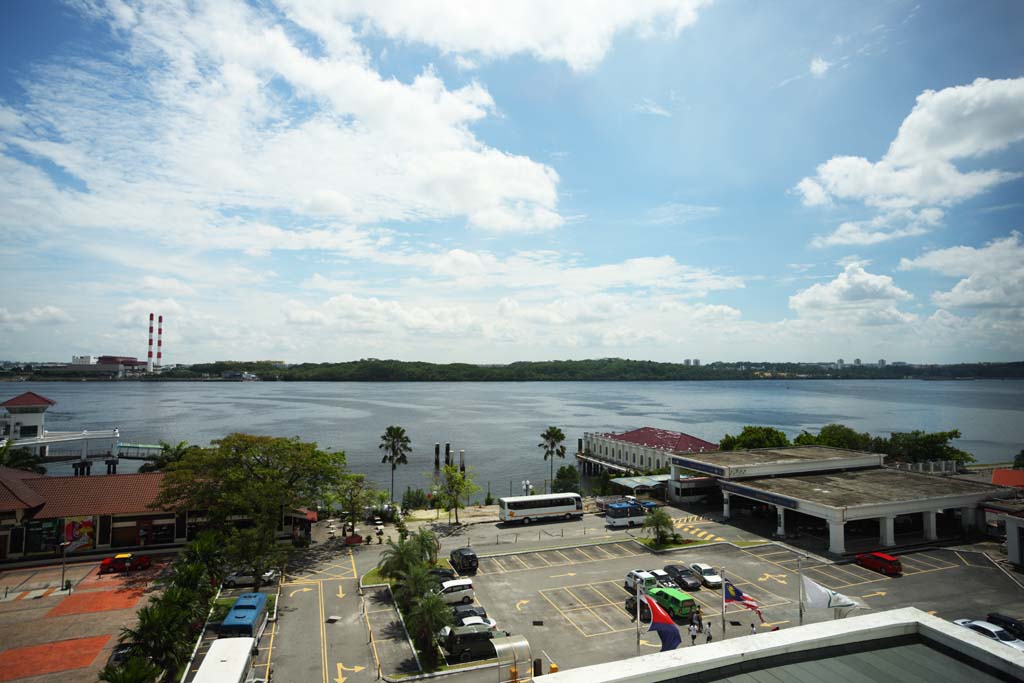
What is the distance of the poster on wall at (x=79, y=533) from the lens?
133 ft

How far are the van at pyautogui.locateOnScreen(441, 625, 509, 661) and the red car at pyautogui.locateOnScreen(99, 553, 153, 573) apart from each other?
2495 cm

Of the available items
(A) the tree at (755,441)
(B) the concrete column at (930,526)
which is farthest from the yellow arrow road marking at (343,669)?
(A) the tree at (755,441)

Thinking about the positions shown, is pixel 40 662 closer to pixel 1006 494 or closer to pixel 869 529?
pixel 869 529

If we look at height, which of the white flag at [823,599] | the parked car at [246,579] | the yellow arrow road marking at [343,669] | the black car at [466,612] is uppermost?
the white flag at [823,599]

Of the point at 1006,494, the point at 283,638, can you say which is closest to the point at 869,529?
the point at 1006,494

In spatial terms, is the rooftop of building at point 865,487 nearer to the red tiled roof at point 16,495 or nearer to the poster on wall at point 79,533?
the poster on wall at point 79,533

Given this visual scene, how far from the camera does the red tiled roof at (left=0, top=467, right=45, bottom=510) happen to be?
39.1 m

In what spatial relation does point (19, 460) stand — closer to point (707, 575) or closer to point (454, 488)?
point (454, 488)

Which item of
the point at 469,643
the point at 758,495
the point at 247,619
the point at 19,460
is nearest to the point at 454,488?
the point at 469,643

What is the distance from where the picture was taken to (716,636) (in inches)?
1096

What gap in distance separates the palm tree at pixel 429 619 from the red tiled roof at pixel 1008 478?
58580mm

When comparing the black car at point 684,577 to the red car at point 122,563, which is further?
the red car at point 122,563

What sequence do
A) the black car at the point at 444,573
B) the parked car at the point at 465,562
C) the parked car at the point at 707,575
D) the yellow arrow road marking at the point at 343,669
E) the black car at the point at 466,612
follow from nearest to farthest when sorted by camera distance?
the yellow arrow road marking at the point at 343,669, the black car at the point at 466,612, the parked car at the point at 707,575, the black car at the point at 444,573, the parked car at the point at 465,562

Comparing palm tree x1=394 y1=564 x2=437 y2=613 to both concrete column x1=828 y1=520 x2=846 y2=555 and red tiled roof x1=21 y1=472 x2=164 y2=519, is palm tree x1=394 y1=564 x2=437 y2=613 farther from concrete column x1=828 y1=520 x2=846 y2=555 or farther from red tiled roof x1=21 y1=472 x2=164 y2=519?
concrete column x1=828 y1=520 x2=846 y2=555
